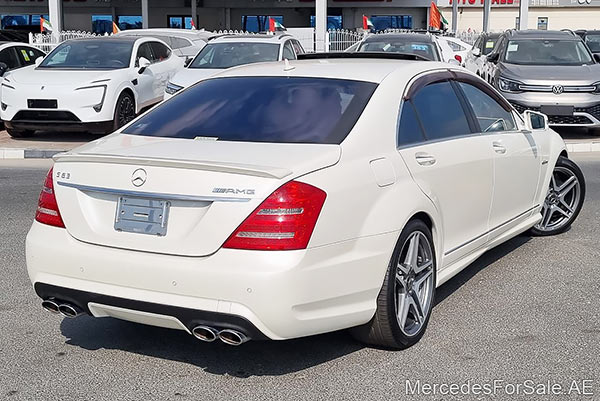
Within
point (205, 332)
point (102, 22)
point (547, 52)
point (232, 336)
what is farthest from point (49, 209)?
point (102, 22)

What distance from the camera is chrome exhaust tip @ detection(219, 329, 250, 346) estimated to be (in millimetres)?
3820

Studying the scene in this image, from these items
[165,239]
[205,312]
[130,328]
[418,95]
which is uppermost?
[418,95]

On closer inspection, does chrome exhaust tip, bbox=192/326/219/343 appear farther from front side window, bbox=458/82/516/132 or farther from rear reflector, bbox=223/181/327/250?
front side window, bbox=458/82/516/132

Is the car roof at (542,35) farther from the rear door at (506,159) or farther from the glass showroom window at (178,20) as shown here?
the glass showroom window at (178,20)

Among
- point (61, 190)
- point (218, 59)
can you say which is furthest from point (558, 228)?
point (218, 59)

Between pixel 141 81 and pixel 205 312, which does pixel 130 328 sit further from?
pixel 141 81

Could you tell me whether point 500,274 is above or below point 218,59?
below

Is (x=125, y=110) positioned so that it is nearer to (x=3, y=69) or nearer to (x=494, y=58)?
(x=3, y=69)

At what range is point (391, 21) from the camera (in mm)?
46312

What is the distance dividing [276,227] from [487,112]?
102 inches

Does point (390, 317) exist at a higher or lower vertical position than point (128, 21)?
lower

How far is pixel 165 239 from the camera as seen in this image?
3.88 metres

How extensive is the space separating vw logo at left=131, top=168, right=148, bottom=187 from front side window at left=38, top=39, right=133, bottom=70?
1013 cm

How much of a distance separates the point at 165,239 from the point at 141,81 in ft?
35.1
